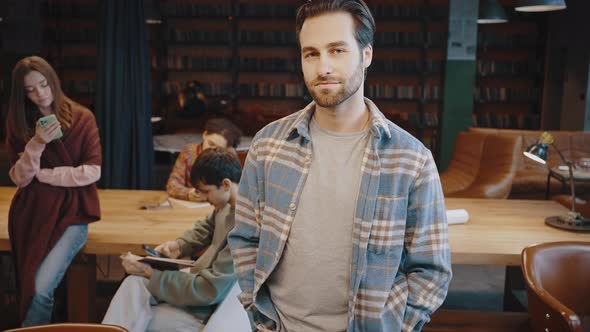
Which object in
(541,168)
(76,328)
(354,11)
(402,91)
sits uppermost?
(354,11)

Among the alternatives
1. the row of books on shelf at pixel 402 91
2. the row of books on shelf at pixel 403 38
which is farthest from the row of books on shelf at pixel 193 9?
the row of books on shelf at pixel 402 91

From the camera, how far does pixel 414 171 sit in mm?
1303

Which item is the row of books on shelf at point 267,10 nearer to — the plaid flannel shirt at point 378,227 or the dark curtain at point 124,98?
the dark curtain at point 124,98

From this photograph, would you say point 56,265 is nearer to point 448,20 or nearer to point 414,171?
point 414,171

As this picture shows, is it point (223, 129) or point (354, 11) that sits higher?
point (354, 11)

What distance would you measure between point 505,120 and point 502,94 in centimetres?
43

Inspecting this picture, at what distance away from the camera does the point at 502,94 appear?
372 inches

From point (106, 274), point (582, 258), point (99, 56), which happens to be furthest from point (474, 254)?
point (99, 56)

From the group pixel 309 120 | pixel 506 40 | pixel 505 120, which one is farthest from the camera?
pixel 505 120

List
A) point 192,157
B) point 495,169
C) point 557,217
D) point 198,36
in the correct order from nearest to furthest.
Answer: point 557,217
point 192,157
point 495,169
point 198,36

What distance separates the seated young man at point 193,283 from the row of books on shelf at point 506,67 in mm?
7928

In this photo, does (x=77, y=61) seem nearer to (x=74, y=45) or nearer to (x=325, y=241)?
(x=74, y=45)

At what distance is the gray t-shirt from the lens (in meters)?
1.32

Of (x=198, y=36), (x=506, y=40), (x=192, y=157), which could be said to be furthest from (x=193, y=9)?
(x=192, y=157)
